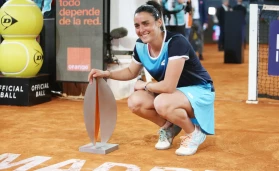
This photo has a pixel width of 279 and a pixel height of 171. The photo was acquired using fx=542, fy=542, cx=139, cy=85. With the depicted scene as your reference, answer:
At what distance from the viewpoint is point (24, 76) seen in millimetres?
5984

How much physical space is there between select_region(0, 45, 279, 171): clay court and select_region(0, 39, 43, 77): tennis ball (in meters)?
Answer: 0.40

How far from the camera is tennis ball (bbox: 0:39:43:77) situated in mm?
5816

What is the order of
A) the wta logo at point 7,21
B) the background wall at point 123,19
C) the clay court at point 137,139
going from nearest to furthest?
the clay court at point 137,139 < the wta logo at point 7,21 < the background wall at point 123,19

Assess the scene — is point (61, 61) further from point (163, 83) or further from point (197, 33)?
point (197, 33)

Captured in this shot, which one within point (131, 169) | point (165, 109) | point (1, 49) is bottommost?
point (131, 169)

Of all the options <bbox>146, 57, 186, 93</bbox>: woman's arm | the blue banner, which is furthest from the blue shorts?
the blue banner

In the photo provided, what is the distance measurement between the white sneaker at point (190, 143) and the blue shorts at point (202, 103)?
0.18 feet

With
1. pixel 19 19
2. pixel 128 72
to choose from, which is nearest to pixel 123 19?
pixel 19 19

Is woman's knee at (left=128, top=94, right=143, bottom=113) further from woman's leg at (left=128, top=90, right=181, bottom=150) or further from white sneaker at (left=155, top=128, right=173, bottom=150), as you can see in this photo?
white sneaker at (left=155, top=128, right=173, bottom=150)

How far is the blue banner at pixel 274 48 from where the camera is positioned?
5.86 meters

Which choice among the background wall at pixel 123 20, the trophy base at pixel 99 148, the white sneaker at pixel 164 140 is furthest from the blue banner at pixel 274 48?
the trophy base at pixel 99 148

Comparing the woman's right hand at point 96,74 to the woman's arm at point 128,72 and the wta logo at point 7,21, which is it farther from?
the wta logo at point 7,21

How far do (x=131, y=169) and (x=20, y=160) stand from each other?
2.55ft

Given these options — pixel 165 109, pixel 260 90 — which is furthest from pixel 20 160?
pixel 260 90
